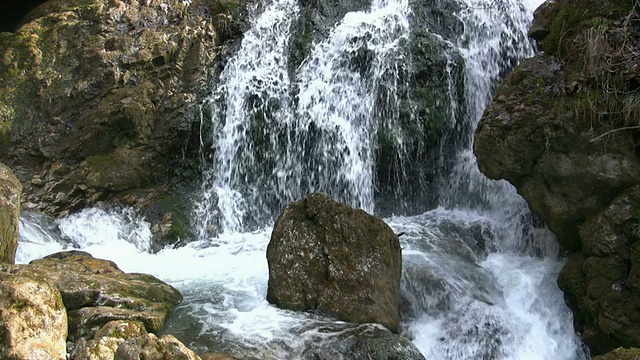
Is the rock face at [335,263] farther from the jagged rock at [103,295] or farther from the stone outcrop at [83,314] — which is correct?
the stone outcrop at [83,314]

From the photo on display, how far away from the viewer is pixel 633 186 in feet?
21.9

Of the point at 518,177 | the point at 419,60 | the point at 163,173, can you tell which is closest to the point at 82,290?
the point at 163,173

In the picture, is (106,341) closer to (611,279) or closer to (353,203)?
(611,279)

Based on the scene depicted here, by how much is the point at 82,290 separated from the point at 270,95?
6219 millimetres

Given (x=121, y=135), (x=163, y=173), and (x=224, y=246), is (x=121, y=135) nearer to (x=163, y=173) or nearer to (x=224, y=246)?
(x=163, y=173)

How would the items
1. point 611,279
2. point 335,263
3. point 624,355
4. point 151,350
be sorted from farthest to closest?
1. point 335,263
2. point 611,279
3. point 624,355
4. point 151,350

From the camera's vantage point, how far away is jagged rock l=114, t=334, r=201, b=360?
171 inches

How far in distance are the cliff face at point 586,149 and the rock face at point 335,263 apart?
2172mm

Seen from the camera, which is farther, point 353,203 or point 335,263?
point 353,203

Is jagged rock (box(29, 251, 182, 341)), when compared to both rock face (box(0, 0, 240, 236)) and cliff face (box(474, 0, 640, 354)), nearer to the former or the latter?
rock face (box(0, 0, 240, 236))

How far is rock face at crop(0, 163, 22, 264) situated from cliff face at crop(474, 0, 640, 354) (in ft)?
20.6

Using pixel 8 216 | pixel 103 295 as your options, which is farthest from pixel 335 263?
pixel 8 216

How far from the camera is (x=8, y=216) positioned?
23.1ft

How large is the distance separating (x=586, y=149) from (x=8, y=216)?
729cm
